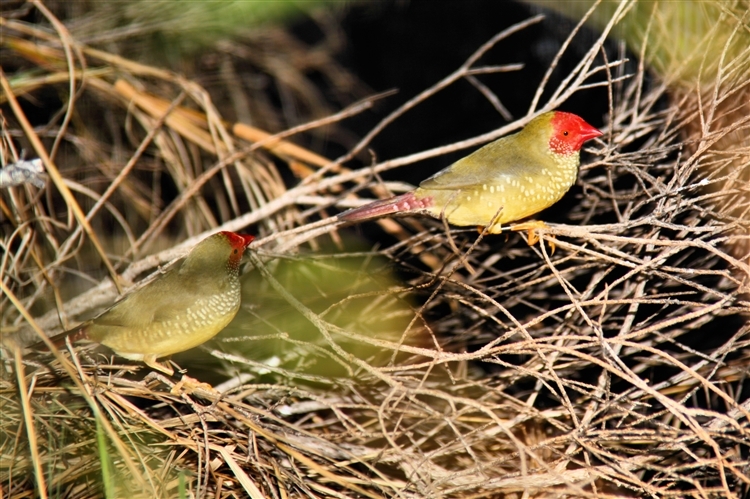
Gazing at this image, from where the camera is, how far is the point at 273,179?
12.2 ft

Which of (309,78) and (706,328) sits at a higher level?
(309,78)

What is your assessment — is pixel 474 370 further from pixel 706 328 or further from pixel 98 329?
pixel 98 329

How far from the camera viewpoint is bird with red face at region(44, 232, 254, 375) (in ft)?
8.49

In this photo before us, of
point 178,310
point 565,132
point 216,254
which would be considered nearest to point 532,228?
point 565,132

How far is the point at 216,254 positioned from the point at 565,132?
1539mm

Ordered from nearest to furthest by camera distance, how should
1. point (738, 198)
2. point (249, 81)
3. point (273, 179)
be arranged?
point (738, 198) < point (273, 179) < point (249, 81)

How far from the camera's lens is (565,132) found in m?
2.73

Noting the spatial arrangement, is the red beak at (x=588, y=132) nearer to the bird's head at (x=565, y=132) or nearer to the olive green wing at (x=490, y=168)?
the bird's head at (x=565, y=132)

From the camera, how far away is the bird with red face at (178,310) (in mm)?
2588

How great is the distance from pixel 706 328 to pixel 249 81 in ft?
11.9

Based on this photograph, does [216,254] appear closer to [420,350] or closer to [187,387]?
[187,387]

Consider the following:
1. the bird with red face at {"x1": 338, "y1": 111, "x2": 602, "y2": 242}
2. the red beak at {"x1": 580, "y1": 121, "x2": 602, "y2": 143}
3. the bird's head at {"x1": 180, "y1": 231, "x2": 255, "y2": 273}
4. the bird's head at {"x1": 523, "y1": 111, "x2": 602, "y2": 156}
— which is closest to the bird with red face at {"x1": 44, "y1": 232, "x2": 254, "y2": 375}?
the bird's head at {"x1": 180, "y1": 231, "x2": 255, "y2": 273}

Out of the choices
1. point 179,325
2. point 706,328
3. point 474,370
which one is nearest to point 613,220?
point 706,328

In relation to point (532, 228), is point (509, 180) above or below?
above
